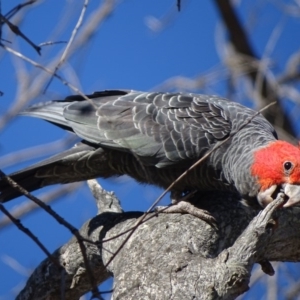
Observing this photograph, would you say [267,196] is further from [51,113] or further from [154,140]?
[51,113]

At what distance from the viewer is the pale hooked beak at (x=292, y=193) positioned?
3479mm

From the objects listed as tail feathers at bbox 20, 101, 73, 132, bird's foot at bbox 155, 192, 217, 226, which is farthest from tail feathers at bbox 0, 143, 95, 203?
bird's foot at bbox 155, 192, 217, 226

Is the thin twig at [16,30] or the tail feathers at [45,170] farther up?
the thin twig at [16,30]

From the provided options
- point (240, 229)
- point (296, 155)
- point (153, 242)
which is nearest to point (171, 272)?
point (153, 242)

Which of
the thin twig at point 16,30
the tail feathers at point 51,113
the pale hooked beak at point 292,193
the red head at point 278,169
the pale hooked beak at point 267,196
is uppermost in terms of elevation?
the thin twig at point 16,30

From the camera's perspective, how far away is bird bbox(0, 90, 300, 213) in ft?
13.0

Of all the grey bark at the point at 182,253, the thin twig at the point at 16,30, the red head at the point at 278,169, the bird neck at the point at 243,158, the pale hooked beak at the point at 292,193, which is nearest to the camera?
the thin twig at the point at 16,30

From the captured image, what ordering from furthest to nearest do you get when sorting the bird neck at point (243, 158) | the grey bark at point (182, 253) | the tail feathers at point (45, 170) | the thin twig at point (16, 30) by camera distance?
the tail feathers at point (45, 170), the bird neck at point (243, 158), the grey bark at point (182, 253), the thin twig at point (16, 30)

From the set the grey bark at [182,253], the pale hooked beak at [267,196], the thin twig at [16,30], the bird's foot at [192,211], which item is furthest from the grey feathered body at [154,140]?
the thin twig at [16,30]

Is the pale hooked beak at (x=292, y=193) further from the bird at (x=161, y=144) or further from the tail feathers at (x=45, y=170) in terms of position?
the tail feathers at (x=45, y=170)

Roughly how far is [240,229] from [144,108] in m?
1.07

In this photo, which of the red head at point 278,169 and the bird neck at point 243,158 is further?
the bird neck at point 243,158

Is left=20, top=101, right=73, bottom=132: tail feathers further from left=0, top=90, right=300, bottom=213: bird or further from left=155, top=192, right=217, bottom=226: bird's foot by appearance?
left=155, top=192, right=217, bottom=226: bird's foot

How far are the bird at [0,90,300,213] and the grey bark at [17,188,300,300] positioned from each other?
22cm
